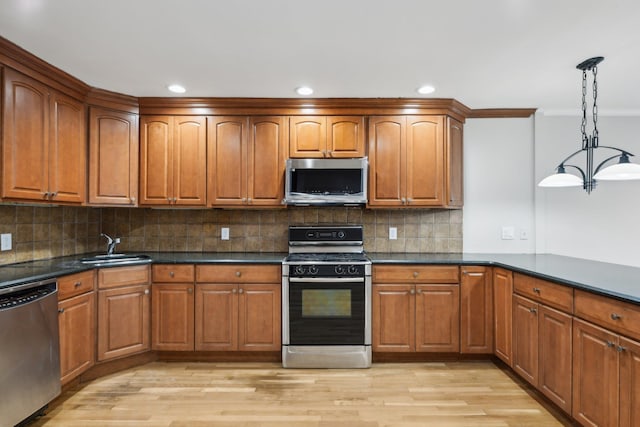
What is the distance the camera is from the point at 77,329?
7.96 ft

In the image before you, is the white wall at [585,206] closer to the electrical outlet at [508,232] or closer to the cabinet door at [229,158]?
the electrical outlet at [508,232]

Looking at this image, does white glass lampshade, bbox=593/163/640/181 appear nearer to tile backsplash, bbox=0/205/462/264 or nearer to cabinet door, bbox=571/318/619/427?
cabinet door, bbox=571/318/619/427

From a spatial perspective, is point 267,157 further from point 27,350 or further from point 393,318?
point 27,350

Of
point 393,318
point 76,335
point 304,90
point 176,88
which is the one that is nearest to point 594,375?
point 393,318

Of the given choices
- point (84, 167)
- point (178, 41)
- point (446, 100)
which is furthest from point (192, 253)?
point (446, 100)

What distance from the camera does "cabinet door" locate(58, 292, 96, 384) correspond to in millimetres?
2301

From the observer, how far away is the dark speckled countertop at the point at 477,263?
185 centimetres

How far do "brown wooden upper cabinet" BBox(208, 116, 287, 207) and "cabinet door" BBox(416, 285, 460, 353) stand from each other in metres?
1.56

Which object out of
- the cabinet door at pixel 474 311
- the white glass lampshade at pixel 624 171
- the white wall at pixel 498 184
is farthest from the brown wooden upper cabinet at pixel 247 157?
the white glass lampshade at pixel 624 171

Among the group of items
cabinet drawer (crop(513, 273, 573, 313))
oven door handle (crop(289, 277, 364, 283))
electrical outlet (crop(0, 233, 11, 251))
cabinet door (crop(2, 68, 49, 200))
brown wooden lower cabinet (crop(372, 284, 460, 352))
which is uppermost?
cabinet door (crop(2, 68, 49, 200))

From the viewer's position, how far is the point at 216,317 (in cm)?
290

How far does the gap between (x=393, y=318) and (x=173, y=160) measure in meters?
2.44

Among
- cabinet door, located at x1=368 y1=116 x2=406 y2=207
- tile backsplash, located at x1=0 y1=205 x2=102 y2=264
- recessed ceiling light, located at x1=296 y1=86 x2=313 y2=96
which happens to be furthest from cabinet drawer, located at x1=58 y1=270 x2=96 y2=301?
cabinet door, located at x1=368 y1=116 x2=406 y2=207

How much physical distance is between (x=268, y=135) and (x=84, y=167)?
5.14ft
